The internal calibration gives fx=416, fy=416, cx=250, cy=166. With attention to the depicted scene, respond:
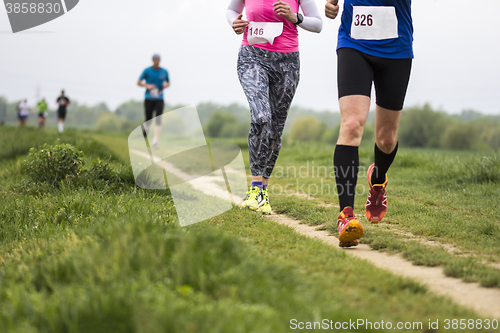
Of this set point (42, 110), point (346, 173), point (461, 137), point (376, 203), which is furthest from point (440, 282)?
point (461, 137)

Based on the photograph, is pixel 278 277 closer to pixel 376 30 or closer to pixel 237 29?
pixel 376 30

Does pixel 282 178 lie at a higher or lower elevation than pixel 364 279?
lower

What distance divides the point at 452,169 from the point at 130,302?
18.7 feet

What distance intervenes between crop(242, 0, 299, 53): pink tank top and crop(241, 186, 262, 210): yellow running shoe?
1371mm

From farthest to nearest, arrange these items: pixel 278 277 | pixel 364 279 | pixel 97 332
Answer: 1. pixel 364 279
2. pixel 278 277
3. pixel 97 332

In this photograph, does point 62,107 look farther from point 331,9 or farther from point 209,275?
point 209,275

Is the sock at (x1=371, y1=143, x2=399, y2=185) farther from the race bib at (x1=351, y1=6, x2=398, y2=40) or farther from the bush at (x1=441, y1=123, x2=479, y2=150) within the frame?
the bush at (x1=441, y1=123, x2=479, y2=150)

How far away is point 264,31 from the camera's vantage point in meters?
3.93

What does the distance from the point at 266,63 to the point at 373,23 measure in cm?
122

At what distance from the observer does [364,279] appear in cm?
206

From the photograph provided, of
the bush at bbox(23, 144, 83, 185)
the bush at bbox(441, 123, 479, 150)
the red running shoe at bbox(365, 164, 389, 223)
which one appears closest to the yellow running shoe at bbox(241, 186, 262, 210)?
the red running shoe at bbox(365, 164, 389, 223)

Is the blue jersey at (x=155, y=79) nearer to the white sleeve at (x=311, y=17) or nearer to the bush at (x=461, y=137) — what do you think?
the white sleeve at (x=311, y=17)

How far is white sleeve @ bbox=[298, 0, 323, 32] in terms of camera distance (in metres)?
4.03

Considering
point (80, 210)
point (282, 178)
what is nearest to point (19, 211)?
point (80, 210)
